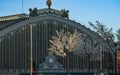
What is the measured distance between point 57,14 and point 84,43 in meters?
12.0

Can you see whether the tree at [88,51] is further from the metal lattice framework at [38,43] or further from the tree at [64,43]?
the tree at [64,43]

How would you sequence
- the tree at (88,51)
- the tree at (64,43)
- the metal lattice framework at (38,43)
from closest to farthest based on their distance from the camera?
1. the metal lattice framework at (38,43)
2. the tree at (64,43)
3. the tree at (88,51)

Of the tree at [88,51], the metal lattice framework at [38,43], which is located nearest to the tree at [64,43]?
the metal lattice framework at [38,43]

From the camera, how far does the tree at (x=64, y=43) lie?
9906 centimetres

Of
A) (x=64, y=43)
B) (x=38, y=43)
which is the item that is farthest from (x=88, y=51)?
(x=38, y=43)

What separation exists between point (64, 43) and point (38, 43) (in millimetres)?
6380

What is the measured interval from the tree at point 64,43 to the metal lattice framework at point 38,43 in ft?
5.26

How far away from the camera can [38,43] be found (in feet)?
333

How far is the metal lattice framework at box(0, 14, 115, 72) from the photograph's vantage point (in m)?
96.7

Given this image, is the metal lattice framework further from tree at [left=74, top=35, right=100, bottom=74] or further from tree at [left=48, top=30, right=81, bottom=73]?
tree at [left=48, top=30, right=81, bottom=73]

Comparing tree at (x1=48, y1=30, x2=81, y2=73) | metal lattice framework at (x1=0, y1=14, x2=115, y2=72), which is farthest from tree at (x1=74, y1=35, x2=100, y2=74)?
tree at (x1=48, y1=30, x2=81, y2=73)

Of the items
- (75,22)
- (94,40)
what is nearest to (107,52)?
(94,40)

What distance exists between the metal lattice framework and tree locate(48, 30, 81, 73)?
160 cm

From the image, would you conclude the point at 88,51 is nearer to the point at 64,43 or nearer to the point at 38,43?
the point at 64,43
